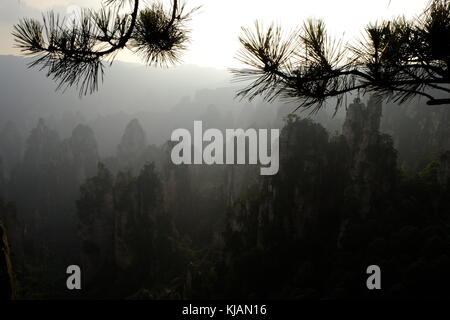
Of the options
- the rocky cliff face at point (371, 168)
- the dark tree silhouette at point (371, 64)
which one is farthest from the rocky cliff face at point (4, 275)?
the rocky cliff face at point (371, 168)

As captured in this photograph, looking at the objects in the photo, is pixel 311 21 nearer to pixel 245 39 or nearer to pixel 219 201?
pixel 245 39

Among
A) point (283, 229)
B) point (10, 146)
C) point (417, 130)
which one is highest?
point (10, 146)

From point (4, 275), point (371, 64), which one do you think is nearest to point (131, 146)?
point (4, 275)

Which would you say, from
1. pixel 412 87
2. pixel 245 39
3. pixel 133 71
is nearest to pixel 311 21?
pixel 245 39

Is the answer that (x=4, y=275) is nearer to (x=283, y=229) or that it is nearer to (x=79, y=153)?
(x=283, y=229)

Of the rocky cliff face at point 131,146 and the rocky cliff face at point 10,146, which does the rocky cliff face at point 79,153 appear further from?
the rocky cliff face at point 10,146

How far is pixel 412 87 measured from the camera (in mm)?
2791

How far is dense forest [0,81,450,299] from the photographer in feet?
56.4

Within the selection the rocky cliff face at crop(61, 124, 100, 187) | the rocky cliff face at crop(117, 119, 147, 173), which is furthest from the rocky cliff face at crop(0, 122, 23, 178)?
the rocky cliff face at crop(117, 119, 147, 173)

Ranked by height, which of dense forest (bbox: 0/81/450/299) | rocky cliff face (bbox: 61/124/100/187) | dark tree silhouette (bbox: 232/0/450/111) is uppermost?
rocky cliff face (bbox: 61/124/100/187)

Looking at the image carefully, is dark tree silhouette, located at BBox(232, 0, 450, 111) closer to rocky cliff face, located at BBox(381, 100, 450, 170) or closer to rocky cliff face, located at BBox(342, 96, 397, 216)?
rocky cliff face, located at BBox(342, 96, 397, 216)

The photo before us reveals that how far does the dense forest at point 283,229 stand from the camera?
1719 centimetres

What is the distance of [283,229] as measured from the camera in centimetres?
2364

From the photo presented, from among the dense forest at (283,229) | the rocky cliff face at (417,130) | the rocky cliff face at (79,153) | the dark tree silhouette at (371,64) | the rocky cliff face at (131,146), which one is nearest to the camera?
the dark tree silhouette at (371,64)
